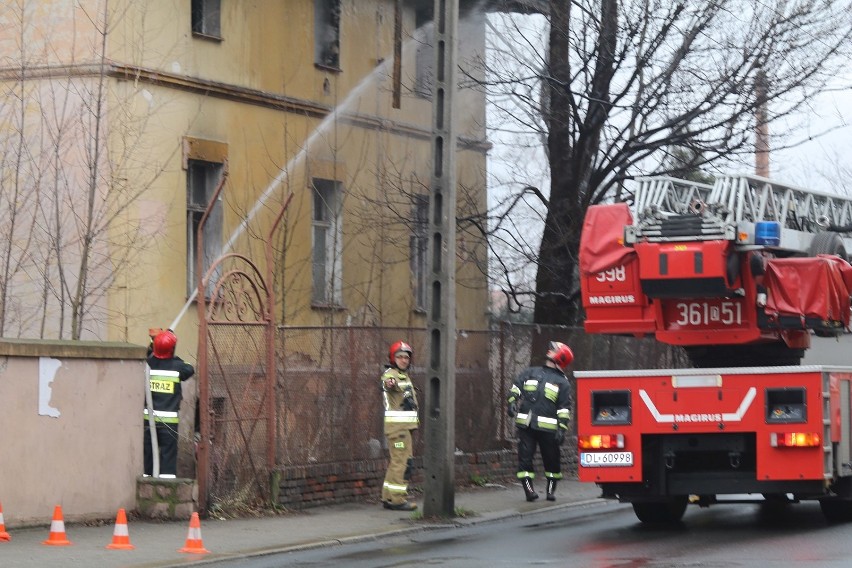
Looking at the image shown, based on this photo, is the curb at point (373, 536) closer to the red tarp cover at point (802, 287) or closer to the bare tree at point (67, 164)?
the red tarp cover at point (802, 287)

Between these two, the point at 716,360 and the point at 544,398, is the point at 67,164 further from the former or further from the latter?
the point at 716,360

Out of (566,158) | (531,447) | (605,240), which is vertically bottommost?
(531,447)

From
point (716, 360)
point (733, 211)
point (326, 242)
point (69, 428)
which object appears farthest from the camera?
point (326, 242)

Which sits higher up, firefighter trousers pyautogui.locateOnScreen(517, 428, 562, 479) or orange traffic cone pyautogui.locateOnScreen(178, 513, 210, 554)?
firefighter trousers pyautogui.locateOnScreen(517, 428, 562, 479)

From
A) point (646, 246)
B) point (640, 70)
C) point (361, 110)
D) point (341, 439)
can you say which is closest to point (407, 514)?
point (341, 439)

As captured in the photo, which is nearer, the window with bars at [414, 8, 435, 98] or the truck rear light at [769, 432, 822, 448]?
the truck rear light at [769, 432, 822, 448]

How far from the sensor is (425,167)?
78.1 ft

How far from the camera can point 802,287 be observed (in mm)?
13875

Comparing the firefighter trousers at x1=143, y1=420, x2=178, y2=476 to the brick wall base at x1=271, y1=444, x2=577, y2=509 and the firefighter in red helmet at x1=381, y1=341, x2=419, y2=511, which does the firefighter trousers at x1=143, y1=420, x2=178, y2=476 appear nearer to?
the brick wall base at x1=271, y1=444, x2=577, y2=509

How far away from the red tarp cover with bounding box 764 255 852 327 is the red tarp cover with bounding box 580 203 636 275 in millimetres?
1326

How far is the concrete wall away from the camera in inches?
524

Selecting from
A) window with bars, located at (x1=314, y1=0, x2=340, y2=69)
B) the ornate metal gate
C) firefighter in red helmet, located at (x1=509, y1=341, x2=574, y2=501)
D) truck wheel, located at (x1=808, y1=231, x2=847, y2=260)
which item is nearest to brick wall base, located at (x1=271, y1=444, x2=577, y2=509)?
the ornate metal gate

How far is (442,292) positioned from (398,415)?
150 centimetres

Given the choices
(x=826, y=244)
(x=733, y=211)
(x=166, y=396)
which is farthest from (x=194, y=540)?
(x=826, y=244)
